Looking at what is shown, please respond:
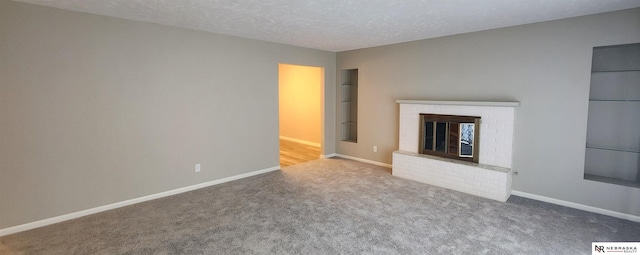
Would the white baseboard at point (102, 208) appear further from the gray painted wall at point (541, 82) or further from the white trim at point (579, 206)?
the white trim at point (579, 206)

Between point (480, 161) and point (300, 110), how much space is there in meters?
4.91

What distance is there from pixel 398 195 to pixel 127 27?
3.97m

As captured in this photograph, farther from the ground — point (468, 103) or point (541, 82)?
point (541, 82)

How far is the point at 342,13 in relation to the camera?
323 cm

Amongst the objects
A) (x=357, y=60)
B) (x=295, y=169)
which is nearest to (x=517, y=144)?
(x=357, y=60)

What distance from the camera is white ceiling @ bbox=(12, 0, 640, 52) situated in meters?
2.91

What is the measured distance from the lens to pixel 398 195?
392 centimetres

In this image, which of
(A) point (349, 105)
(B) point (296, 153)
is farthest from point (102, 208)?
(A) point (349, 105)

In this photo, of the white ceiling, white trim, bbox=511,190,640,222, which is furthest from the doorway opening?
white trim, bbox=511,190,640,222

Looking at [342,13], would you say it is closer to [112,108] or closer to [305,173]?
[305,173]

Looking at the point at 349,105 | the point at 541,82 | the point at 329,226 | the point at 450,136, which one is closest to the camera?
the point at 329,226

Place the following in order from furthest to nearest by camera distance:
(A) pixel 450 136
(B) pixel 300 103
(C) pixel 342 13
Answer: (B) pixel 300 103
(A) pixel 450 136
(C) pixel 342 13

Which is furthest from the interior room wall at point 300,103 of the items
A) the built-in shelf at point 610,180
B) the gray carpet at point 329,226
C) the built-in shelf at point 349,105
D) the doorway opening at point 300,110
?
the built-in shelf at point 610,180

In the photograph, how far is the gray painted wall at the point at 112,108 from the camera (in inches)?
116
